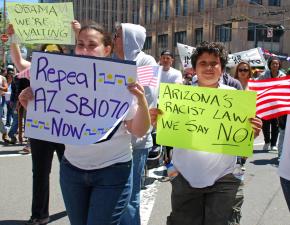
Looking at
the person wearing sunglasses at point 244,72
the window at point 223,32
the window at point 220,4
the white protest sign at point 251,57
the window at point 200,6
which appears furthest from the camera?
the window at point 200,6

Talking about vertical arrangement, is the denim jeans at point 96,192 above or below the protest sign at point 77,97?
below

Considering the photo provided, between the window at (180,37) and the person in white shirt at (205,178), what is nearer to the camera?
the person in white shirt at (205,178)

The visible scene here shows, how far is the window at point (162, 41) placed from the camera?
218 ft

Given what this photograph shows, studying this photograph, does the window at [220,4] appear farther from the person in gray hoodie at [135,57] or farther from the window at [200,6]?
the person in gray hoodie at [135,57]

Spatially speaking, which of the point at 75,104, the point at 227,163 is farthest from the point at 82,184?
the point at 227,163

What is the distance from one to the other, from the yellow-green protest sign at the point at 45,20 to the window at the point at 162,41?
202 ft

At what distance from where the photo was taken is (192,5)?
60000 mm

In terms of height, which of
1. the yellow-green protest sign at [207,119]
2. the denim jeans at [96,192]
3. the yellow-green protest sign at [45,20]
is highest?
the yellow-green protest sign at [45,20]

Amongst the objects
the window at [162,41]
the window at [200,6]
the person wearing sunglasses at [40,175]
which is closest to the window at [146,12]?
the window at [162,41]

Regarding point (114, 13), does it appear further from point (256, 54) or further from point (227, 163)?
point (227, 163)

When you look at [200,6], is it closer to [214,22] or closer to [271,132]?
[214,22]

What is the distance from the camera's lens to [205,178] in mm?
2998

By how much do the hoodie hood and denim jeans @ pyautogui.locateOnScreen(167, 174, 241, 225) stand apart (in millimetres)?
1181

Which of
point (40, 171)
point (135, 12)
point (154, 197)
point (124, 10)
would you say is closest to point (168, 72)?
point (154, 197)
